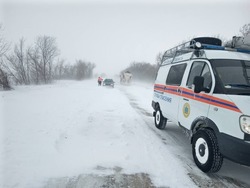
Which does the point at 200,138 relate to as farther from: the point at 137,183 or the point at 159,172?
the point at 137,183

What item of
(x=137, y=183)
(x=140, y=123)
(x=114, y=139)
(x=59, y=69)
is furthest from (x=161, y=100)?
(x=59, y=69)

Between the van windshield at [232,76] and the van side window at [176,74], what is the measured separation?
4.34 feet

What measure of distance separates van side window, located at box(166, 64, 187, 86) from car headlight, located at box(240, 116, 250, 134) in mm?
2506

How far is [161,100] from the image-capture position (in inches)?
279

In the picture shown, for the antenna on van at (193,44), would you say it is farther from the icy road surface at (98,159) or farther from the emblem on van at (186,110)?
the icy road surface at (98,159)

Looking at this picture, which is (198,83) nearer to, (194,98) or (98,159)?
(194,98)

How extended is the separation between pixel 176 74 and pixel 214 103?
7.61ft

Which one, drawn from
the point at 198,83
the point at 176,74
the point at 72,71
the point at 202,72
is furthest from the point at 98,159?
the point at 72,71

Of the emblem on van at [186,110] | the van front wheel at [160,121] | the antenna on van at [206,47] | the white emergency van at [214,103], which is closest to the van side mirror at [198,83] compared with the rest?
the white emergency van at [214,103]

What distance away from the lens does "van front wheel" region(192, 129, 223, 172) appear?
3.74m

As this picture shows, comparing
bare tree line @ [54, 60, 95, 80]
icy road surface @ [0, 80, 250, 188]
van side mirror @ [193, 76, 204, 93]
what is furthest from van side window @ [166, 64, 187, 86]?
bare tree line @ [54, 60, 95, 80]

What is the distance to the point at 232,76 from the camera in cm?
410

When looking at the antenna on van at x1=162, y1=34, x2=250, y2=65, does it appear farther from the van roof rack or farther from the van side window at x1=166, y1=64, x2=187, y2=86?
the van side window at x1=166, y1=64, x2=187, y2=86

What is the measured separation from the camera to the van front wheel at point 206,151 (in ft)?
12.3
